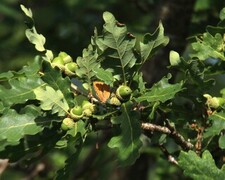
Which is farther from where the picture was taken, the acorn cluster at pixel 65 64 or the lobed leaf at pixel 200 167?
the acorn cluster at pixel 65 64

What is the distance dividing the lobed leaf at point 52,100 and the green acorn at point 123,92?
0.49 feet

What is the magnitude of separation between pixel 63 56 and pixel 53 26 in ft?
8.79

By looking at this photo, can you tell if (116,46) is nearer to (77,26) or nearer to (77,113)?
(77,113)

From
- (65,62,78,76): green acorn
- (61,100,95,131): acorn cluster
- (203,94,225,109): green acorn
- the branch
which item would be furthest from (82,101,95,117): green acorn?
(203,94,225,109): green acorn

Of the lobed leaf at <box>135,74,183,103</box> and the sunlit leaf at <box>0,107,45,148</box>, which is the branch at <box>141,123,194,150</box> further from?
the sunlit leaf at <box>0,107,45,148</box>

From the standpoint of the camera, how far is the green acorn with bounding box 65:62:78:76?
1.87 m

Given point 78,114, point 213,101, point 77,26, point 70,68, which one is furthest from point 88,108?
point 77,26

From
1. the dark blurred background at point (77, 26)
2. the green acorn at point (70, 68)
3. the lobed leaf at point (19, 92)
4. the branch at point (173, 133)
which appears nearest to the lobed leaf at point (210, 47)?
the branch at point (173, 133)

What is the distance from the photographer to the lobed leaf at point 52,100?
1.78 metres

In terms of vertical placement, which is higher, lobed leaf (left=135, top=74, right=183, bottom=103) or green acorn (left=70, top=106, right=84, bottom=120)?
lobed leaf (left=135, top=74, right=183, bottom=103)

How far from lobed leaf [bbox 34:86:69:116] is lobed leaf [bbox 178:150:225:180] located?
1.15 ft

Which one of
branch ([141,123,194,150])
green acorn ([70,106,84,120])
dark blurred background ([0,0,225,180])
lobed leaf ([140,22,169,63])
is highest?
lobed leaf ([140,22,169,63])

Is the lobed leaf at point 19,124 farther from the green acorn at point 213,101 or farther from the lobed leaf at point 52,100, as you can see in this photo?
the green acorn at point 213,101

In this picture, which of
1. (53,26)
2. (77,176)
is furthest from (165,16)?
(53,26)
